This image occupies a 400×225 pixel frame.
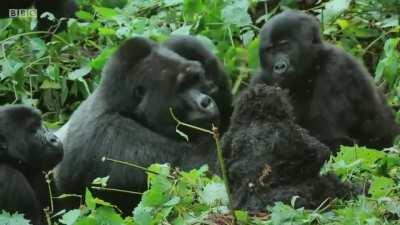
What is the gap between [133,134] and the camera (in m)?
6.55

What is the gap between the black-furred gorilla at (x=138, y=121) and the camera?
21.3 ft

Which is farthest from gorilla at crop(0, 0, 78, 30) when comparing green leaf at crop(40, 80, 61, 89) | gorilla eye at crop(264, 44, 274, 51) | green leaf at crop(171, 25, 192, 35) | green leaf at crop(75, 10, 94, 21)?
gorilla eye at crop(264, 44, 274, 51)

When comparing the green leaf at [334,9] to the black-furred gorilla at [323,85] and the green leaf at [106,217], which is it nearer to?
the black-furred gorilla at [323,85]

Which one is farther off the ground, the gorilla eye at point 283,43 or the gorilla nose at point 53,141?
the gorilla eye at point 283,43

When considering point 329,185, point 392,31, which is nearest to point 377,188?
point 329,185

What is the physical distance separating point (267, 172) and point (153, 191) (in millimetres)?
508

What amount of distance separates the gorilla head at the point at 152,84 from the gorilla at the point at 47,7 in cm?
284

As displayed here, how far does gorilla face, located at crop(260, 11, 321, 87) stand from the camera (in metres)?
7.04

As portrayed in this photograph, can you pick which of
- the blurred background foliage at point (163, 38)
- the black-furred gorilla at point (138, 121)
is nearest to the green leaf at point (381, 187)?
the black-furred gorilla at point (138, 121)

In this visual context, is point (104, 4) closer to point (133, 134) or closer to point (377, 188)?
point (133, 134)

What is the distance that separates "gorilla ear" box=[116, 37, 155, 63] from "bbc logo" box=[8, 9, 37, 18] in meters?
2.76

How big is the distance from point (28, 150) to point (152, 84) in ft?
3.00

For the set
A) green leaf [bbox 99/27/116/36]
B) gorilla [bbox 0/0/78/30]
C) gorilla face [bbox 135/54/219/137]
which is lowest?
gorilla [bbox 0/0/78/30]

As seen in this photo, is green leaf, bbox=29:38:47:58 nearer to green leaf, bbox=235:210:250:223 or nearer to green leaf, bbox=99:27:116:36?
green leaf, bbox=99:27:116:36
